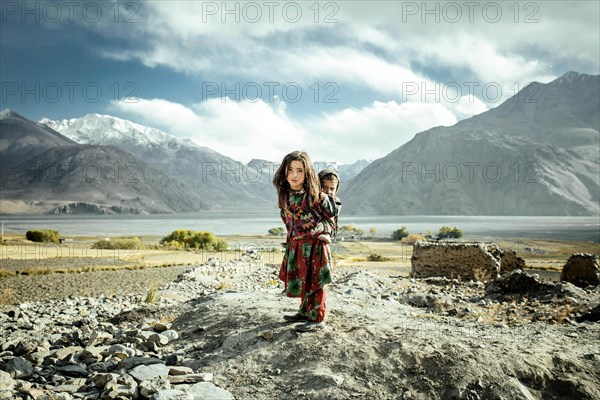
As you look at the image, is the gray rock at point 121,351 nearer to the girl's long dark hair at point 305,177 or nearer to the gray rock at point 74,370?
the gray rock at point 74,370

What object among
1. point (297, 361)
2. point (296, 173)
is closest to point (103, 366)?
point (297, 361)

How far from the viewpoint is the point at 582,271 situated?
653 inches

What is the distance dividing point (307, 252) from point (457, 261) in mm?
13197

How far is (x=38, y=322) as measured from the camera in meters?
9.50

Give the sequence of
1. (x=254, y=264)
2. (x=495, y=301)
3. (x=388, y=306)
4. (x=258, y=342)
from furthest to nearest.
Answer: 1. (x=254, y=264)
2. (x=495, y=301)
3. (x=388, y=306)
4. (x=258, y=342)

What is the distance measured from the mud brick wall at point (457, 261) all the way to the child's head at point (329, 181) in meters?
12.5

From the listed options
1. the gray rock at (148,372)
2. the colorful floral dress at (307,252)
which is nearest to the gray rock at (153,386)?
the gray rock at (148,372)

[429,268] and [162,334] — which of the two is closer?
[162,334]

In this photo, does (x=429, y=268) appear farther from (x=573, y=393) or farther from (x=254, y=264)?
(x=573, y=393)

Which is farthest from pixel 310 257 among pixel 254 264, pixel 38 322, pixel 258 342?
pixel 254 264

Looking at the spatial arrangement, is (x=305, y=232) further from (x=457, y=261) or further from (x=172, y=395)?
(x=457, y=261)

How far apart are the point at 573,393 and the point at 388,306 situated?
4.86 meters

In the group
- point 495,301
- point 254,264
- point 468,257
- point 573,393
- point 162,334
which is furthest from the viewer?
point 254,264

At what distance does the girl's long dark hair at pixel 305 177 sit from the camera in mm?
5301
